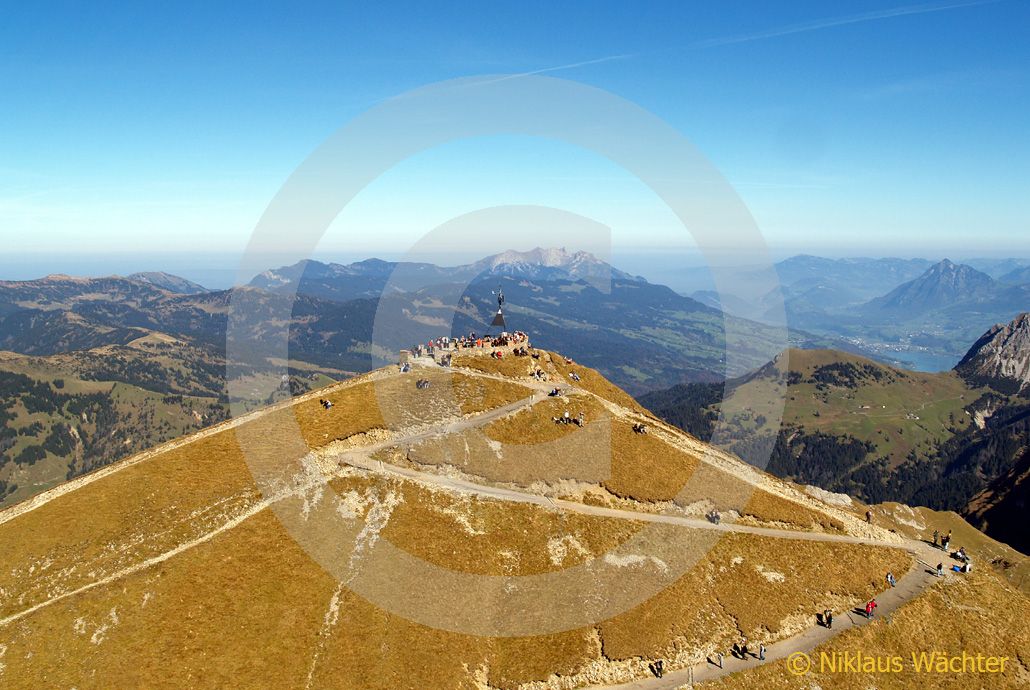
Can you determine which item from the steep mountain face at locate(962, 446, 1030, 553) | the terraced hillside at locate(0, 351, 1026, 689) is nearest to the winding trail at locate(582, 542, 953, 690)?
the terraced hillside at locate(0, 351, 1026, 689)

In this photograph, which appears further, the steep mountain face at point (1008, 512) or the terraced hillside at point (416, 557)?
the steep mountain face at point (1008, 512)

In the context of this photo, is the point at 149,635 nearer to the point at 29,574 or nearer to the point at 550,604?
the point at 29,574

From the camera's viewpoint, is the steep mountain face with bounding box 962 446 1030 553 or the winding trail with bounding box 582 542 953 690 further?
the steep mountain face with bounding box 962 446 1030 553

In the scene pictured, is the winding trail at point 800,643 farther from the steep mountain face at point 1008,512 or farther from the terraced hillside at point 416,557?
the steep mountain face at point 1008,512

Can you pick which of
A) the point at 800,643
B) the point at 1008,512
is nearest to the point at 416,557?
the point at 800,643

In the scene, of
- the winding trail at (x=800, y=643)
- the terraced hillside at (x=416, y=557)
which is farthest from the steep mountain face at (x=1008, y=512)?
the terraced hillside at (x=416, y=557)

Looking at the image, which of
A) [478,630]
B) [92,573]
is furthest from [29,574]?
[478,630]

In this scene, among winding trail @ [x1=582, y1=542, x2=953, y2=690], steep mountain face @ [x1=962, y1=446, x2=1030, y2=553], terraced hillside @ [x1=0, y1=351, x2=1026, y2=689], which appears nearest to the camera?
terraced hillside @ [x1=0, y1=351, x2=1026, y2=689]

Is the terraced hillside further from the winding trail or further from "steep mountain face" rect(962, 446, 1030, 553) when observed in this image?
"steep mountain face" rect(962, 446, 1030, 553)

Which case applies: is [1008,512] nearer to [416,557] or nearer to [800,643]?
[800,643]
